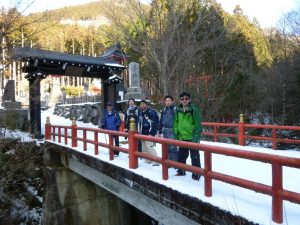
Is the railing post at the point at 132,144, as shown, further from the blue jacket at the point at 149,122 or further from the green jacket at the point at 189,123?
the green jacket at the point at 189,123

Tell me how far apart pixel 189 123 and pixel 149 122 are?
198cm

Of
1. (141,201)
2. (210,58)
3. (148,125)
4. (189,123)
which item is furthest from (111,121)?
(210,58)

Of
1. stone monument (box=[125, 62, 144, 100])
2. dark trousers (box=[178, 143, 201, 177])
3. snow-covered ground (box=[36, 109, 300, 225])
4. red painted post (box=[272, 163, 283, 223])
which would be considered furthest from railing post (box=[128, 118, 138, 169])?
stone monument (box=[125, 62, 144, 100])

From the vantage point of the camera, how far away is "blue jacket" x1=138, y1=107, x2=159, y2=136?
300 inches

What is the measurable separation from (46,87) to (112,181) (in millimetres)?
54537

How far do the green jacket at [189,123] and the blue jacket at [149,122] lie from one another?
5.79ft

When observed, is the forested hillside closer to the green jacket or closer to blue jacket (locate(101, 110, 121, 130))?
blue jacket (locate(101, 110, 121, 130))

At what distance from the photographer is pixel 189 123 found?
18.9ft

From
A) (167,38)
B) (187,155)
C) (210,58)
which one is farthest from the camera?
(210,58)

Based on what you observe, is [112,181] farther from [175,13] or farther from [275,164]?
[175,13]

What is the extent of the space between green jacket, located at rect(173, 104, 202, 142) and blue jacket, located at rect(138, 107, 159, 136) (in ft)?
5.79

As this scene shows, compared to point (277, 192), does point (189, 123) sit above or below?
above

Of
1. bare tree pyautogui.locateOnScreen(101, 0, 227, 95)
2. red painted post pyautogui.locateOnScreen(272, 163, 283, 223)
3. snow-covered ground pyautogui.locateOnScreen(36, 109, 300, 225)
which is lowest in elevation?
snow-covered ground pyautogui.locateOnScreen(36, 109, 300, 225)

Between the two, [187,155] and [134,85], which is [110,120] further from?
[134,85]
